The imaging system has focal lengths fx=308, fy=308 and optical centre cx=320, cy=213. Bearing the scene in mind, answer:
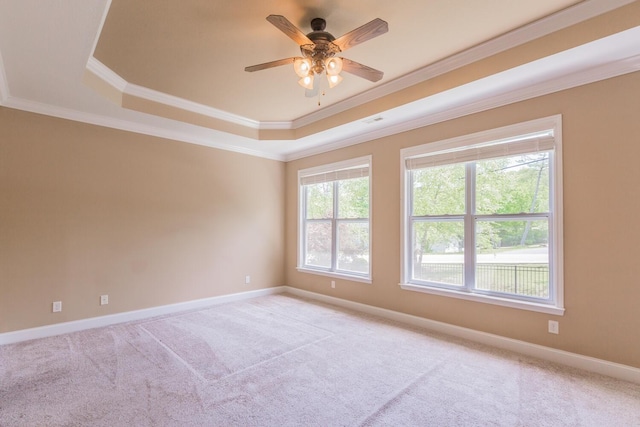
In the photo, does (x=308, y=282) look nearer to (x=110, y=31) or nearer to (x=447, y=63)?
(x=447, y=63)

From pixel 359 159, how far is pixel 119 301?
3.84 meters

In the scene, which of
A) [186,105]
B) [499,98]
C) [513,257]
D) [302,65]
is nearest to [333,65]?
[302,65]

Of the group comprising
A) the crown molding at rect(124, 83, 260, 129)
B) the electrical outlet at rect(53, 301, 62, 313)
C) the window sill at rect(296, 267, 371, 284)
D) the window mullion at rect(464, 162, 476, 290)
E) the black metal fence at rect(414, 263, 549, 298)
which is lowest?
the electrical outlet at rect(53, 301, 62, 313)

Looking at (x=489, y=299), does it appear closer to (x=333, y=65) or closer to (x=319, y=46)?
(x=333, y=65)

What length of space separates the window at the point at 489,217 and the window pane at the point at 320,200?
61.6 inches

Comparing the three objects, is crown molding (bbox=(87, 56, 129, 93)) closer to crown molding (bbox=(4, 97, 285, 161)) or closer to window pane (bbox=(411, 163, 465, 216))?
crown molding (bbox=(4, 97, 285, 161))

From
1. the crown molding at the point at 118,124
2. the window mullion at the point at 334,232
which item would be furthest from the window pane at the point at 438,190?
the crown molding at the point at 118,124

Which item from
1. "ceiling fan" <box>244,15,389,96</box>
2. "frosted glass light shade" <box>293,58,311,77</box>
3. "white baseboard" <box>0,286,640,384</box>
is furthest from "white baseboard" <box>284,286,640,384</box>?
"frosted glass light shade" <box>293,58,311,77</box>

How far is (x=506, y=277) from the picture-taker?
3297mm

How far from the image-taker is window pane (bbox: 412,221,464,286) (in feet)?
12.1

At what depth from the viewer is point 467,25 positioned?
99.0 inches

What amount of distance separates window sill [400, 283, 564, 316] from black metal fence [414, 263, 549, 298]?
122mm

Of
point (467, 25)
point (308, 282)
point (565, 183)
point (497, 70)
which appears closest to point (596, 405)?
point (565, 183)

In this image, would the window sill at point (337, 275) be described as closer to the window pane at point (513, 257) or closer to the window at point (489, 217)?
the window at point (489, 217)
